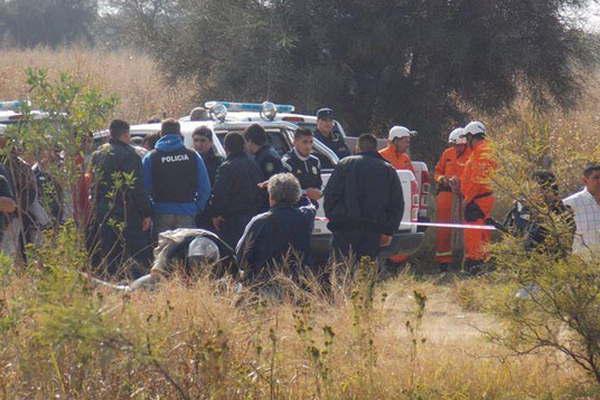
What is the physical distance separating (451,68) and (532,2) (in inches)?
57.6

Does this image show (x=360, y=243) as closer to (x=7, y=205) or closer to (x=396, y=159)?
(x=7, y=205)

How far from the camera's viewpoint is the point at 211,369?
18.3 ft

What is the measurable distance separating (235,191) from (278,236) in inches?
74.8

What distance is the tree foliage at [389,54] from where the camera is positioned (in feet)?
54.1

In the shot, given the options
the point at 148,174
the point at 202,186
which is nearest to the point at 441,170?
the point at 202,186

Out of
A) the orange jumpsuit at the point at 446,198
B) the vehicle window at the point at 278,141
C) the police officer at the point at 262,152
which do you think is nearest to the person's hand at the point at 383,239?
the police officer at the point at 262,152

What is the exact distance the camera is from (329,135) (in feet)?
39.9

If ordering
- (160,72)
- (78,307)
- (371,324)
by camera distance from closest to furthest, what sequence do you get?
(78,307)
(371,324)
(160,72)

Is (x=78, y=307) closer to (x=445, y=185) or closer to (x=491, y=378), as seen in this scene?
(x=491, y=378)

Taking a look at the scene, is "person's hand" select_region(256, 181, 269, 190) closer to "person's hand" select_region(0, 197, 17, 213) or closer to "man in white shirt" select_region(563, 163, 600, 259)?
"person's hand" select_region(0, 197, 17, 213)

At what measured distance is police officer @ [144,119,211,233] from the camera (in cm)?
981

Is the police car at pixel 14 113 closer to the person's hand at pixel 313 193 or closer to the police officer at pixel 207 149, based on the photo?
the police officer at pixel 207 149

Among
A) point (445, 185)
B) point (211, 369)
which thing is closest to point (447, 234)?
point (445, 185)

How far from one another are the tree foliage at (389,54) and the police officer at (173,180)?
667 centimetres
